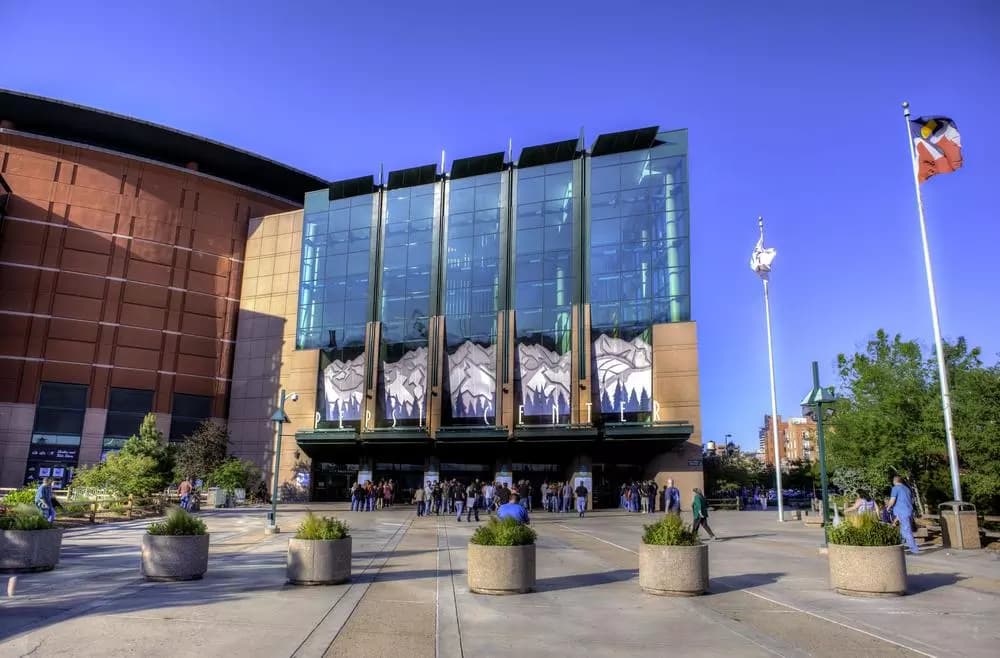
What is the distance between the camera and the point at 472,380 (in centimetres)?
4647

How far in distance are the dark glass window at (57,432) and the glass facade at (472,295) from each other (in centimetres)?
2811

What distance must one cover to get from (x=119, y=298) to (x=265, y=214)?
1388cm

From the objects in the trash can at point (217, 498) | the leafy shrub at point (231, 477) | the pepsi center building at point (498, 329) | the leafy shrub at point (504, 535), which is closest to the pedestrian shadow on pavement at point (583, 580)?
the leafy shrub at point (504, 535)

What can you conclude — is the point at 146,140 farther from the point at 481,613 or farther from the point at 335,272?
the point at 481,613

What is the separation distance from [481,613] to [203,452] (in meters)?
Answer: 43.9

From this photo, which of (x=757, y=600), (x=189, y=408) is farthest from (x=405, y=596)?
(x=189, y=408)

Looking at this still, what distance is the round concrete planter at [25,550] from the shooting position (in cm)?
1274

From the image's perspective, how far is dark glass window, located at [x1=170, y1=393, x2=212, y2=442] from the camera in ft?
A: 182

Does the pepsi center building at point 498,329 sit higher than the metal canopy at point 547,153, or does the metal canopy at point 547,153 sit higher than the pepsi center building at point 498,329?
the metal canopy at point 547,153

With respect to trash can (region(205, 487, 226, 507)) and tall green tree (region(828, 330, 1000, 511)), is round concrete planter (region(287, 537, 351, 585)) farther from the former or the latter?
trash can (region(205, 487, 226, 507))

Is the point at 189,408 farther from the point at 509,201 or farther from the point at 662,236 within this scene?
the point at 662,236

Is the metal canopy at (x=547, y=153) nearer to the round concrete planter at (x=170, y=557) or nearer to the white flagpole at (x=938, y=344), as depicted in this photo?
the white flagpole at (x=938, y=344)

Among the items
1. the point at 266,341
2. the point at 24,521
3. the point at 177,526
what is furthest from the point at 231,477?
the point at 177,526

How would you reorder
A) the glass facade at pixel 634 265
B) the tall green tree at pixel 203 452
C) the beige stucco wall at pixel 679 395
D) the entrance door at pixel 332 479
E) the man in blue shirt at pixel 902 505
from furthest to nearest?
the entrance door at pixel 332 479, the tall green tree at pixel 203 452, the glass facade at pixel 634 265, the beige stucco wall at pixel 679 395, the man in blue shirt at pixel 902 505
